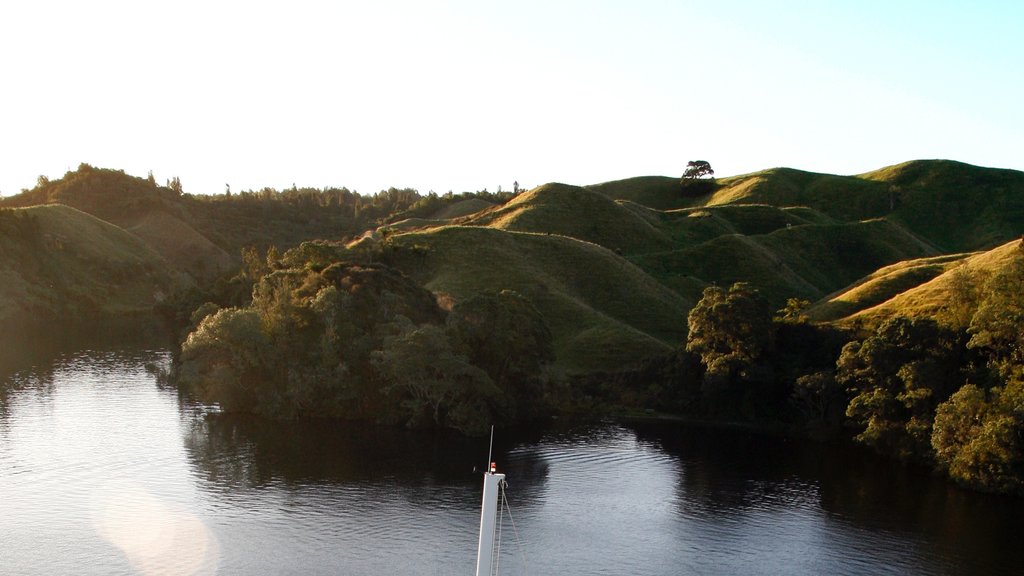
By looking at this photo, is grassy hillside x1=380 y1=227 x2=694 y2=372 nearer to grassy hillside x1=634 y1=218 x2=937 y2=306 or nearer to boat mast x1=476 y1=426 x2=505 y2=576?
grassy hillside x1=634 y1=218 x2=937 y2=306

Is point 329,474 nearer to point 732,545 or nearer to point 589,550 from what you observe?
point 589,550

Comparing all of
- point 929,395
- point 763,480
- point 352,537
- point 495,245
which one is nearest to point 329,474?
point 352,537

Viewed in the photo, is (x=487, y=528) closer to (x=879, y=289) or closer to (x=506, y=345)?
(x=506, y=345)

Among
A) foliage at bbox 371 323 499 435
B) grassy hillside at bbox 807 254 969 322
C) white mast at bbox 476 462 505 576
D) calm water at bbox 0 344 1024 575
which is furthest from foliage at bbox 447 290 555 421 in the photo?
white mast at bbox 476 462 505 576

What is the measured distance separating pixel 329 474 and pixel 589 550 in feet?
88.0

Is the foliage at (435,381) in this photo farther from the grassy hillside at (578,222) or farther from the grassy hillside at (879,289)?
the grassy hillside at (578,222)

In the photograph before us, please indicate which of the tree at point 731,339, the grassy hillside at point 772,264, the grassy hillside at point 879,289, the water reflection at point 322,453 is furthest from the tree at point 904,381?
the grassy hillside at point 772,264

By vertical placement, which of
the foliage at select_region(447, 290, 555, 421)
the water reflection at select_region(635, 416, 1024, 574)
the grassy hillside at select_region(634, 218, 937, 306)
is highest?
the grassy hillside at select_region(634, 218, 937, 306)

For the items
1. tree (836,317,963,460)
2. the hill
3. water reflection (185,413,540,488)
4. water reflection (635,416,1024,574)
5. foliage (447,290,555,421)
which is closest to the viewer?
water reflection (635,416,1024,574)

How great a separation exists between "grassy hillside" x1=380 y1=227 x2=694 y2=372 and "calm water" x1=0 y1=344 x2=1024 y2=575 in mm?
23375

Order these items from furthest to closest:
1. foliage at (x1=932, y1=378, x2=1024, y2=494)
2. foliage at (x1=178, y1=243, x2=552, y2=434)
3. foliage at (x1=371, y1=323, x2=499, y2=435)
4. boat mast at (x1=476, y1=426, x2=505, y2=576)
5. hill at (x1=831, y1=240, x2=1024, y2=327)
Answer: foliage at (x1=178, y1=243, x2=552, y2=434) → foliage at (x1=371, y1=323, x2=499, y2=435) → hill at (x1=831, y1=240, x2=1024, y2=327) → foliage at (x1=932, y1=378, x2=1024, y2=494) → boat mast at (x1=476, y1=426, x2=505, y2=576)

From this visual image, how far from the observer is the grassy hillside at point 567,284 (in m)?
121

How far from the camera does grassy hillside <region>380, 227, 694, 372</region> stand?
12112 cm

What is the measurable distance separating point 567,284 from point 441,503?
7724cm
